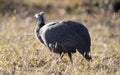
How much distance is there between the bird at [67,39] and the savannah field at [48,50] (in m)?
0.18

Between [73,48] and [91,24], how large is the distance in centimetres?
626

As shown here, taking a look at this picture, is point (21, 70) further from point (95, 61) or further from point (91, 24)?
point (91, 24)

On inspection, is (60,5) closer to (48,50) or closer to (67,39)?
(48,50)

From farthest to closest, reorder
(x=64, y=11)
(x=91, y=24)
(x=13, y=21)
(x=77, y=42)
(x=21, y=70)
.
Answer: (x=64, y=11) → (x=91, y=24) → (x=13, y=21) → (x=77, y=42) → (x=21, y=70)

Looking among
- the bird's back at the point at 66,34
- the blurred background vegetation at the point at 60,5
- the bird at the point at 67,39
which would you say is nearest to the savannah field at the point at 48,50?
the blurred background vegetation at the point at 60,5

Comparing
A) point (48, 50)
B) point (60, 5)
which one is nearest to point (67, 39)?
point (48, 50)

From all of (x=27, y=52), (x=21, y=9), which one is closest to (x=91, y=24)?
(x=21, y=9)

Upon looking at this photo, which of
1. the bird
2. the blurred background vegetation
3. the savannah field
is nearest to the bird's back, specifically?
the bird

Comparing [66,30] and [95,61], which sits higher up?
[66,30]

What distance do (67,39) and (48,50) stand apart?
0.82 m

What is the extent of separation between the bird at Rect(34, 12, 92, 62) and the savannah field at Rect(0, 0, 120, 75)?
0.60 ft

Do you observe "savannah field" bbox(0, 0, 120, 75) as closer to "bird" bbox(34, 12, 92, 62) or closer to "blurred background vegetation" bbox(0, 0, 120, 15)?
"blurred background vegetation" bbox(0, 0, 120, 15)

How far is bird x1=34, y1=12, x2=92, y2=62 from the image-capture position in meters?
8.23

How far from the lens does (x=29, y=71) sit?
753cm
